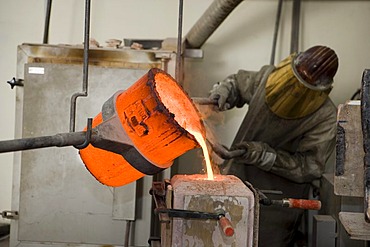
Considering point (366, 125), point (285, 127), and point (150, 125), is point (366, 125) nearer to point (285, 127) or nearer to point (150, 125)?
point (150, 125)

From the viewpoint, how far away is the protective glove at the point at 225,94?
223 centimetres

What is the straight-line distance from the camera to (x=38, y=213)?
1880 mm

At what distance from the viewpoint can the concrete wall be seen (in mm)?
2703

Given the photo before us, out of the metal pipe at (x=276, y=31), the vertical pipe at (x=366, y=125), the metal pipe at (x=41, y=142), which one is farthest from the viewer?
the metal pipe at (x=276, y=31)

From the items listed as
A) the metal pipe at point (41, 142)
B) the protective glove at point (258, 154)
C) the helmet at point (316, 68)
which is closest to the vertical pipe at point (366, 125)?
the metal pipe at point (41, 142)

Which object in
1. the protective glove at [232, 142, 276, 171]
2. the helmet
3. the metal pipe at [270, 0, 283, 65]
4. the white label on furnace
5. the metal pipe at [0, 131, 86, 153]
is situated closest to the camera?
the metal pipe at [0, 131, 86, 153]

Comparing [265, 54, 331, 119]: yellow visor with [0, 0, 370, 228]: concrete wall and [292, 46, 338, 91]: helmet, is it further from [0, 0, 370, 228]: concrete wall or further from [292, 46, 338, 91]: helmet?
[0, 0, 370, 228]: concrete wall

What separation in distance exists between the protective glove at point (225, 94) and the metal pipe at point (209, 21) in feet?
0.83

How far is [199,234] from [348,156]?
381mm

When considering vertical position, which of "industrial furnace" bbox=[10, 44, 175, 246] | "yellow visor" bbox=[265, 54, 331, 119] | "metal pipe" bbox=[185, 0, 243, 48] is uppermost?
"metal pipe" bbox=[185, 0, 243, 48]

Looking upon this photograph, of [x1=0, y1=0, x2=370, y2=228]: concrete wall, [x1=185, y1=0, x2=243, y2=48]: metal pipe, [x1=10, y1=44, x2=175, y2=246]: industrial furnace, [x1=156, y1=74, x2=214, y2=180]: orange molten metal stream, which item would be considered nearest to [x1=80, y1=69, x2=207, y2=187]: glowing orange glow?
[x1=156, y1=74, x2=214, y2=180]: orange molten metal stream

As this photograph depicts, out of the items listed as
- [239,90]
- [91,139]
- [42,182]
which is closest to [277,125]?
[239,90]

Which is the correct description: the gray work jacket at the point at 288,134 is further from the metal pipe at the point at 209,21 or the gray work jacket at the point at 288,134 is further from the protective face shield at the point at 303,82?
the metal pipe at the point at 209,21

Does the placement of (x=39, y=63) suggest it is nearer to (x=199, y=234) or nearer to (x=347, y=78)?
(x=199, y=234)
